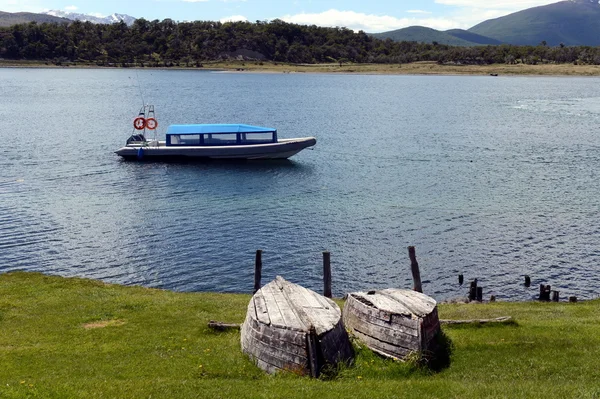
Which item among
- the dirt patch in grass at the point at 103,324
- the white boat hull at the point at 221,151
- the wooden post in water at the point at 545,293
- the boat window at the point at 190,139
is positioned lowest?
the wooden post in water at the point at 545,293

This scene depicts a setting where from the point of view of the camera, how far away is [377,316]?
18922mm

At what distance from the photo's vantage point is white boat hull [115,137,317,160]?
76375mm

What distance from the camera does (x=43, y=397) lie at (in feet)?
48.7

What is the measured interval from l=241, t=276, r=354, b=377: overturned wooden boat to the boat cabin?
5967cm

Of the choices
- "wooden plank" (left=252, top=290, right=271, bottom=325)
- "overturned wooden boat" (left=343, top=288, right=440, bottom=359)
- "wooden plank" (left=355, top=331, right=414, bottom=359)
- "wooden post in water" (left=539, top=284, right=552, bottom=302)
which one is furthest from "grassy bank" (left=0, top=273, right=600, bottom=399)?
"wooden post in water" (left=539, top=284, right=552, bottom=302)

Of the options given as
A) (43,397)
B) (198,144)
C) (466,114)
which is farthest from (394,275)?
(466,114)

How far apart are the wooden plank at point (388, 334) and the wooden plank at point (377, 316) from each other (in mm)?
151

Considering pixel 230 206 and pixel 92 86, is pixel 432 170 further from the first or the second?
pixel 92 86

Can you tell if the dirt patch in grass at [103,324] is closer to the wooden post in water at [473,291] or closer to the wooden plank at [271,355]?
the wooden plank at [271,355]

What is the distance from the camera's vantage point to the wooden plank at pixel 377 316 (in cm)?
1842

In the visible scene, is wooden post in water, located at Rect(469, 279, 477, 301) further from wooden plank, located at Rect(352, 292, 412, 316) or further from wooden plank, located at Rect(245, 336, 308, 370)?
wooden plank, located at Rect(245, 336, 308, 370)

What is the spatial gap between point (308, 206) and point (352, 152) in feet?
96.5

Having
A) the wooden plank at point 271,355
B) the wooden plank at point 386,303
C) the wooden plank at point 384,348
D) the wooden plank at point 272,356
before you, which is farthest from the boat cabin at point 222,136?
the wooden plank at point 272,356

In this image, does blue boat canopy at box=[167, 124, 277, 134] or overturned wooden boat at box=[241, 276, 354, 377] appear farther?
blue boat canopy at box=[167, 124, 277, 134]
